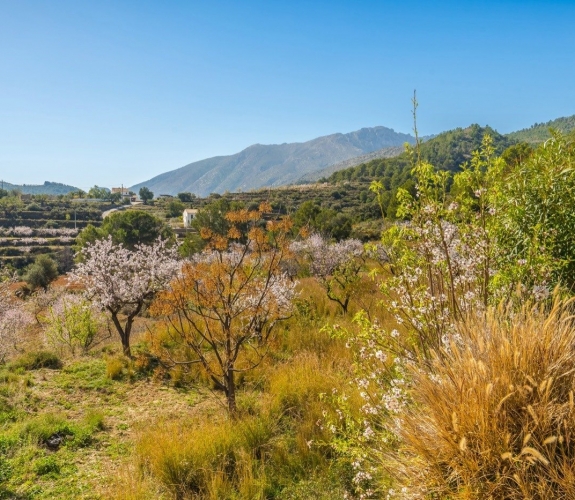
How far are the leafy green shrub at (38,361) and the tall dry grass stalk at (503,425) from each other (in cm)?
1029

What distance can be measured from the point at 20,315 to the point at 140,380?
1666cm

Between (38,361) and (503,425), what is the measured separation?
36.5 feet

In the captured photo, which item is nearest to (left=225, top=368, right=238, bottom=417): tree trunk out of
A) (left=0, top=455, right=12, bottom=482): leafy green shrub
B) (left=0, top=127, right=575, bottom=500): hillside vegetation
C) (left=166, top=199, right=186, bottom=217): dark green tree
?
(left=0, top=127, right=575, bottom=500): hillside vegetation

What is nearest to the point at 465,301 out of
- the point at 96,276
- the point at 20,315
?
the point at 96,276

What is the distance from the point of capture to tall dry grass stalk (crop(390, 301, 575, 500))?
5.98ft

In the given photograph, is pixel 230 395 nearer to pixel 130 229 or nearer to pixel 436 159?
pixel 130 229

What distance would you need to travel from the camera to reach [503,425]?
192cm

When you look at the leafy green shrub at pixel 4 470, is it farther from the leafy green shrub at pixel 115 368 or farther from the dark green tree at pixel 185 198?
the dark green tree at pixel 185 198

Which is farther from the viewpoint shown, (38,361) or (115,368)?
(38,361)

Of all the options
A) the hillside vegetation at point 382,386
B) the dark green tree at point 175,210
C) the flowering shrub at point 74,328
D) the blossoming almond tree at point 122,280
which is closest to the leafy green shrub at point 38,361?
the hillside vegetation at point 382,386

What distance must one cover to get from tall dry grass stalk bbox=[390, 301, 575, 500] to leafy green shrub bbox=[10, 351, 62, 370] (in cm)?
1029

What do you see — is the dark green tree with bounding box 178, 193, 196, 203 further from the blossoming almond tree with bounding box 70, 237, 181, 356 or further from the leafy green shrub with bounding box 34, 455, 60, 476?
the leafy green shrub with bounding box 34, 455, 60, 476

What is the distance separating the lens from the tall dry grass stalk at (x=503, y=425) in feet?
5.98

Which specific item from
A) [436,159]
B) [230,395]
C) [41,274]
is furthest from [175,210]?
[230,395]
